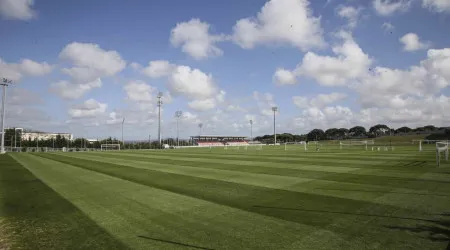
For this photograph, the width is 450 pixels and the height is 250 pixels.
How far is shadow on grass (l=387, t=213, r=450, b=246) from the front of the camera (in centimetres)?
677

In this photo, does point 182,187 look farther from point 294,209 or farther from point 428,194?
point 428,194

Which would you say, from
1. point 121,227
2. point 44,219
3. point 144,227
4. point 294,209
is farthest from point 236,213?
point 44,219

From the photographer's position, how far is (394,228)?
7.50 meters

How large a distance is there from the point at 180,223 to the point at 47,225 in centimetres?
387

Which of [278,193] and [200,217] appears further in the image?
[278,193]

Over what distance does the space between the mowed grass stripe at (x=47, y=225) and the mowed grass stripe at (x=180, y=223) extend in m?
0.39

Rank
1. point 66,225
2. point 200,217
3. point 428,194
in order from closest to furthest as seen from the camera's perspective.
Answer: point 66,225
point 200,217
point 428,194

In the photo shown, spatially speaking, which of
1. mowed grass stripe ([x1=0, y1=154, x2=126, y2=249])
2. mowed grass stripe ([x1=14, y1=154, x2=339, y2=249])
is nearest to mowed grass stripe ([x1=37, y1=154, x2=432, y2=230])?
mowed grass stripe ([x1=14, y1=154, x2=339, y2=249])

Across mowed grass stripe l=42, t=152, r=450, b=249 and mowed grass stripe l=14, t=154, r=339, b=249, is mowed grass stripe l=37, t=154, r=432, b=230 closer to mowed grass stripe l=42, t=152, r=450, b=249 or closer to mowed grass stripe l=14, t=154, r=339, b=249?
mowed grass stripe l=42, t=152, r=450, b=249

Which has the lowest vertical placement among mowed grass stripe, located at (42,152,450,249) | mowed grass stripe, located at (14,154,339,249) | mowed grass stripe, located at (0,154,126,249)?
mowed grass stripe, located at (0,154,126,249)

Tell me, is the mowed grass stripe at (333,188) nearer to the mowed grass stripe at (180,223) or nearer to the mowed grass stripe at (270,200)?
the mowed grass stripe at (270,200)

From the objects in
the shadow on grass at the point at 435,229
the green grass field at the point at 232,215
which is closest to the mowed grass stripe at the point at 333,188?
the green grass field at the point at 232,215

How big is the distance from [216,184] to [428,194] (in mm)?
9413

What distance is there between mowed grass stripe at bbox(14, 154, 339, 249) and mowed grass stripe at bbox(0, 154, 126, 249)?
39 centimetres
